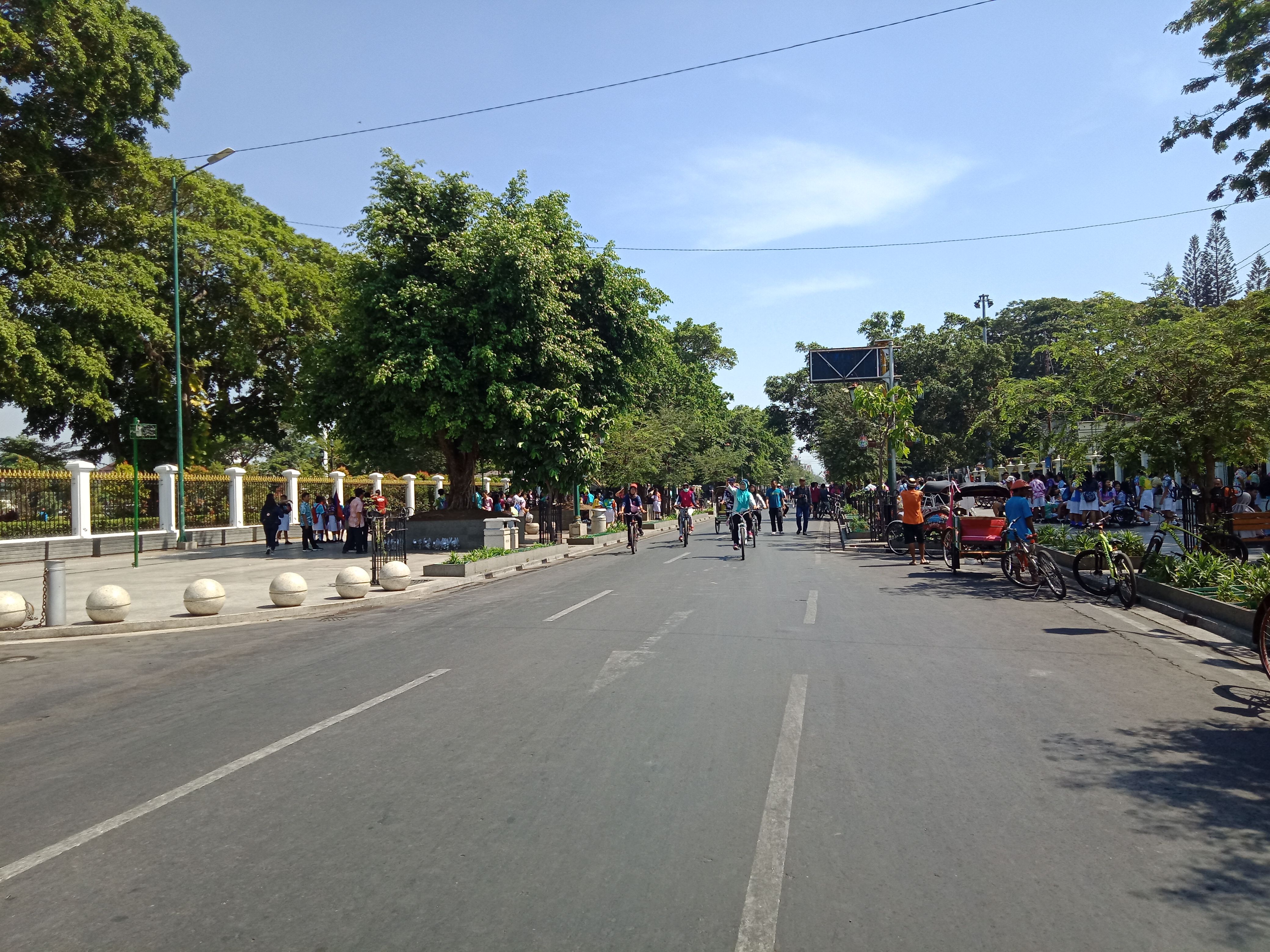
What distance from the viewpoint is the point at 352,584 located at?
48.3ft

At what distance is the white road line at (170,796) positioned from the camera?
4234mm

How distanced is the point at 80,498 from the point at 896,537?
2263 centimetres

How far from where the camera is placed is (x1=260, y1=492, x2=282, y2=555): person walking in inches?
1052

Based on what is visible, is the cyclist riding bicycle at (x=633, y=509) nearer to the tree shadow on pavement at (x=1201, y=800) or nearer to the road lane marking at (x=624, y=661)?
the road lane marking at (x=624, y=661)

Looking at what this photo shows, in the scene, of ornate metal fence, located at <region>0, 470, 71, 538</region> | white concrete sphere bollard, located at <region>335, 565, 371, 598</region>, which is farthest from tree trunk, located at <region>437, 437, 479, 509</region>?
white concrete sphere bollard, located at <region>335, 565, 371, 598</region>

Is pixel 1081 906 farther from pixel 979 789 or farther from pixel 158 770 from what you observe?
pixel 158 770

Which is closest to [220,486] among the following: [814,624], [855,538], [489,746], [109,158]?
[109,158]

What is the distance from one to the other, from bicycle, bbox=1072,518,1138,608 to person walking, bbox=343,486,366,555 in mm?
19010

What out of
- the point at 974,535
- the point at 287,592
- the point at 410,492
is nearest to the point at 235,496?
the point at 410,492

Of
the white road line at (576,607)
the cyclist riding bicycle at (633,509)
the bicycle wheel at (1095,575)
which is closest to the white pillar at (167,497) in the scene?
the cyclist riding bicycle at (633,509)

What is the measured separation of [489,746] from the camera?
591cm

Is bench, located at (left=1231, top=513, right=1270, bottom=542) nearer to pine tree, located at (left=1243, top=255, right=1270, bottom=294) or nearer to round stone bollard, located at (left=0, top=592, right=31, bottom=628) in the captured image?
round stone bollard, located at (left=0, top=592, right=31, bottom=628)

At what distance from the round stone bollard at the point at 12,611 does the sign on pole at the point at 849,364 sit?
86.5 feet

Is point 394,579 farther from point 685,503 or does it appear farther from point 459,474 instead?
point 459,474
